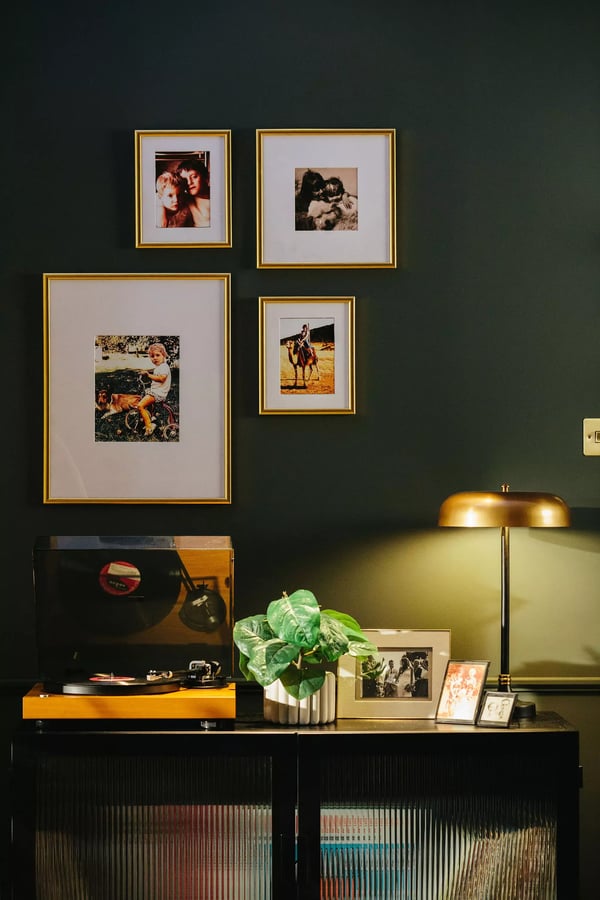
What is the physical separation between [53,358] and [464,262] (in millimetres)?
1146

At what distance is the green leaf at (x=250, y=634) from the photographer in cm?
233

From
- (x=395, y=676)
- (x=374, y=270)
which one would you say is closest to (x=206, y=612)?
(x=395, y=676)

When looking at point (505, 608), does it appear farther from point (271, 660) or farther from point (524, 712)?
point (271, 660)

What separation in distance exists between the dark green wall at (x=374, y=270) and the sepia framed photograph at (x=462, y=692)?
268mm

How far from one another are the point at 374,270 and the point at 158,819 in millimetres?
1495

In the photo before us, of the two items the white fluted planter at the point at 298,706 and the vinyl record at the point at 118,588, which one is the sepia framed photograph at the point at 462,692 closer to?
the white fluted planter at the point at 298,706

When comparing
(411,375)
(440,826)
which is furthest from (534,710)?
(411,375)

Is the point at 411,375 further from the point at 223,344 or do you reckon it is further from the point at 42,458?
the point at 42,458

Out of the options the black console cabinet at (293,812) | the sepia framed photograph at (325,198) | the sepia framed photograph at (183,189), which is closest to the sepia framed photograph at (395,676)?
the black console cabinet at (293,812)

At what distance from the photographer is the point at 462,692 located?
2.38m

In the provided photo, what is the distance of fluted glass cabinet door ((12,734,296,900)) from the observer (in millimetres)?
2240

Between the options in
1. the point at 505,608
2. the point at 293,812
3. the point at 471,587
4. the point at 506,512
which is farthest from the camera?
the point at 471,587

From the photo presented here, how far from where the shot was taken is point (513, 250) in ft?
8.90

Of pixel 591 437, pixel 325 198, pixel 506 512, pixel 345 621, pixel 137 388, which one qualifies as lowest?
pixel 345 621
